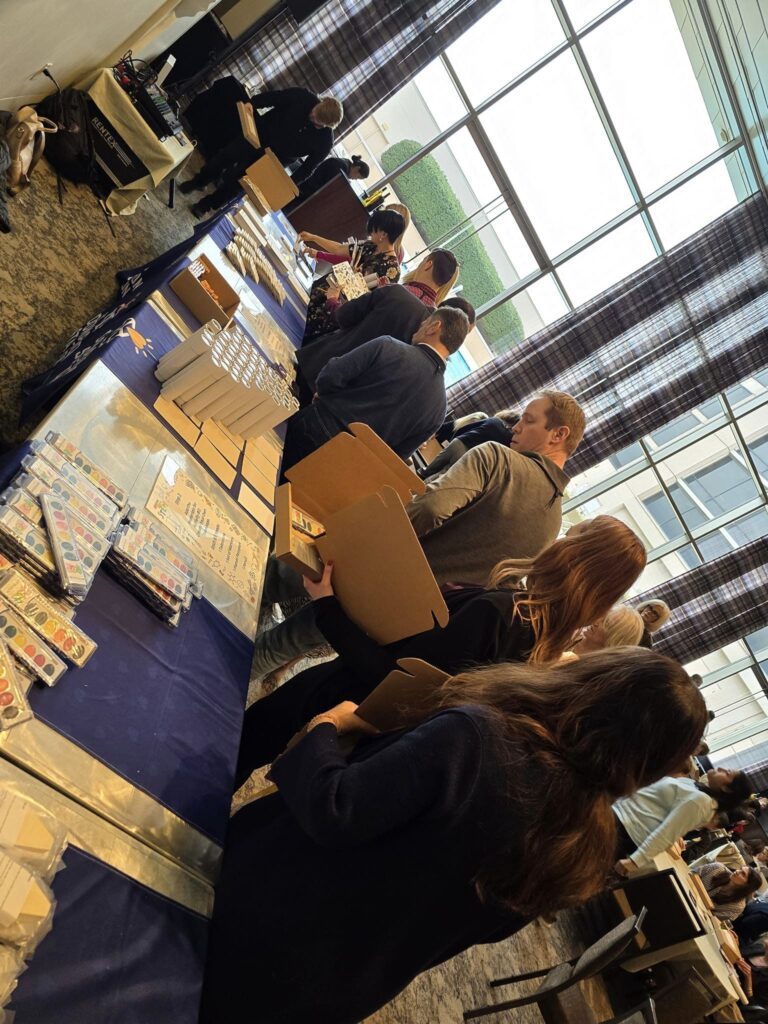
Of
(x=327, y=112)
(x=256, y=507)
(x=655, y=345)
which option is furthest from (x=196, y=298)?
(x=655, y=345)

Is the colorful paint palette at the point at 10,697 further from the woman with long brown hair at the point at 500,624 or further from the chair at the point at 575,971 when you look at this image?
the chair at the point at 575,971

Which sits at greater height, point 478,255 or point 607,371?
point 478,255

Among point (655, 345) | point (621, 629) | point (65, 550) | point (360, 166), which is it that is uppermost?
point (65, 550)

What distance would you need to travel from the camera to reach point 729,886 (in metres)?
4.82

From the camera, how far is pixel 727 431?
7.47 metres

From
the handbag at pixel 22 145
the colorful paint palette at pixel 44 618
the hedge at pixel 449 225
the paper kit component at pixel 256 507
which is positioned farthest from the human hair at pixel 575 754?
the hedge at pixel 449 225

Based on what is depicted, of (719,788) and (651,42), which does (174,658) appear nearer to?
(719,788)

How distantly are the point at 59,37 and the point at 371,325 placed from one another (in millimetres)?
1618

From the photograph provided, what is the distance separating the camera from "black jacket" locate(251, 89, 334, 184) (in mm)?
4230

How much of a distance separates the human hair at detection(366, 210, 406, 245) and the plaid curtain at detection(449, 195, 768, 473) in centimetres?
167

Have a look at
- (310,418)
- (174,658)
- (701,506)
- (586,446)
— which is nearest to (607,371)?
(586,446)

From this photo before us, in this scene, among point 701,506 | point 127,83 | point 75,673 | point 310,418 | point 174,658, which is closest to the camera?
point 75,673

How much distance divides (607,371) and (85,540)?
554 centimetres

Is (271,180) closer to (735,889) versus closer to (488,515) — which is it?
(488,515)
